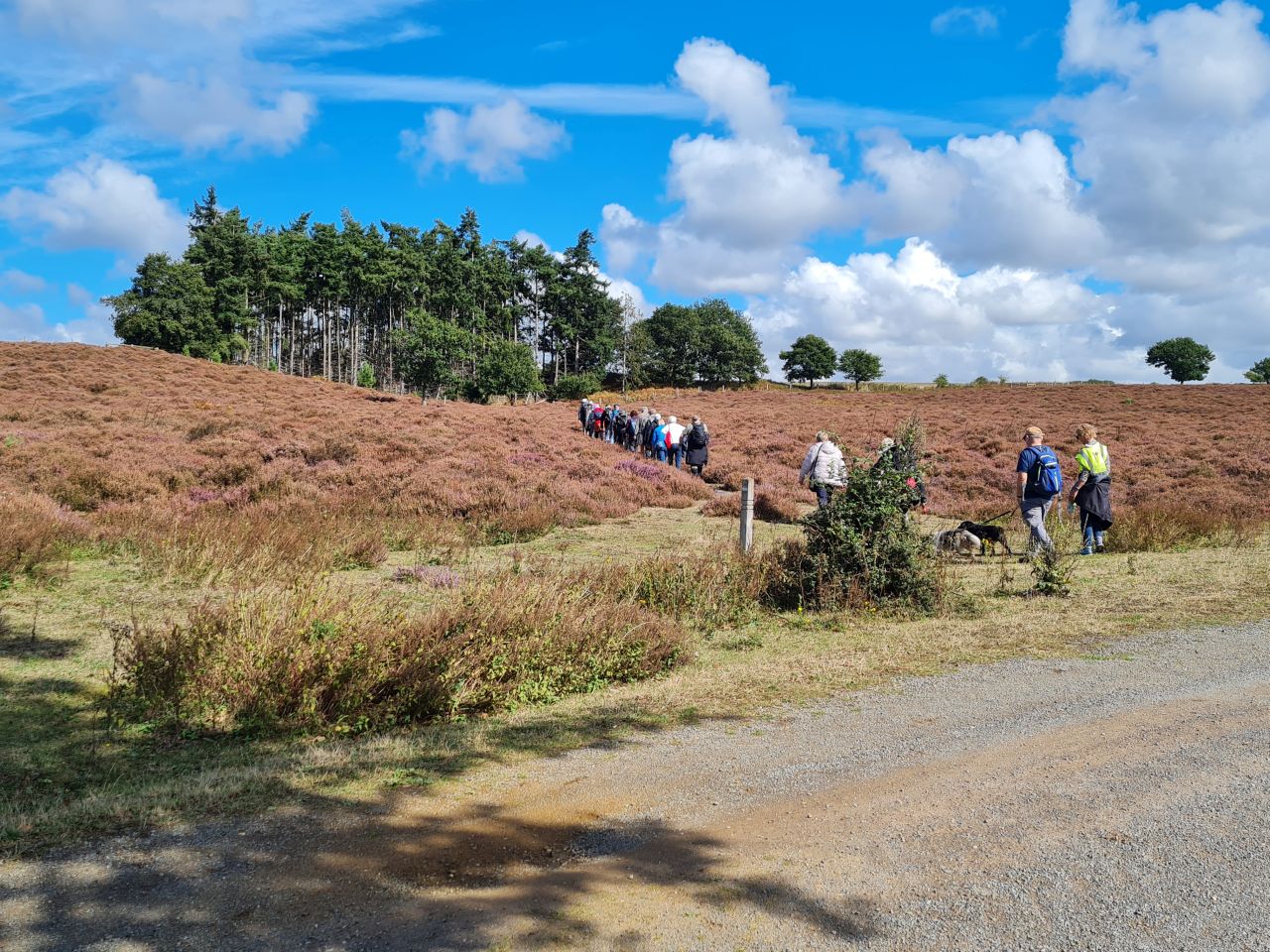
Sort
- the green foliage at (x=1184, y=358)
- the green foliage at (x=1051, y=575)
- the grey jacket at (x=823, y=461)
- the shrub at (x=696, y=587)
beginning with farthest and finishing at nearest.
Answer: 1. the green foliage at (x=1184, y=358)
2. the grey jacket at (x=823, y=461)
3. the green foliage at (x=1051, y=575)
4. the shrub at (x=696, y=587)

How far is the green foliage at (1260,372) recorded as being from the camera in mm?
60628

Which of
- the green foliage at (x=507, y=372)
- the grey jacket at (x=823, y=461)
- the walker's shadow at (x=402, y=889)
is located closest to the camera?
the walker's shadow at (x=402, y=889)

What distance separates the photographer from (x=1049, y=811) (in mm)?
3766

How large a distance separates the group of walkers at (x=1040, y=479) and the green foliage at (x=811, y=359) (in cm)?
9302

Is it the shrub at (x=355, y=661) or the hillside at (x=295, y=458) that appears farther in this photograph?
the hillside at (x=295, y=458)

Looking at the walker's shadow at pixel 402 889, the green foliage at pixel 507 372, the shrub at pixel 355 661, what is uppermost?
the green foliage at pixel 507 372

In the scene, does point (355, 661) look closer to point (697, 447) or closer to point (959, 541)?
point (959, 541)

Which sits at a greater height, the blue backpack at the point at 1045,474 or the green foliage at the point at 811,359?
the green foliage at the point at 811,359

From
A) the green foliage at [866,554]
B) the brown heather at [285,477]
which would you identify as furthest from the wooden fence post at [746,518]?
the brown heather at [285,477]

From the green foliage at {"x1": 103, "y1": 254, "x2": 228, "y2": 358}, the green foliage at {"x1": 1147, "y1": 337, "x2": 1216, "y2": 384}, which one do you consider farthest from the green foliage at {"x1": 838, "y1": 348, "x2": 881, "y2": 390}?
the green foliage at {"x1": 103, "y1": 254, "x2": 228, "y2": 358}

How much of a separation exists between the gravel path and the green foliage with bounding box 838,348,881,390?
10403cm

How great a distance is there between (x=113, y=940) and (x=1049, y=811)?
3.82 metres

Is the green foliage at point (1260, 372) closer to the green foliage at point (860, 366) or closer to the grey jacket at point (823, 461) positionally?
the green foliage at point (860, 366)

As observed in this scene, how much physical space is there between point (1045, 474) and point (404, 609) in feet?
26.2
